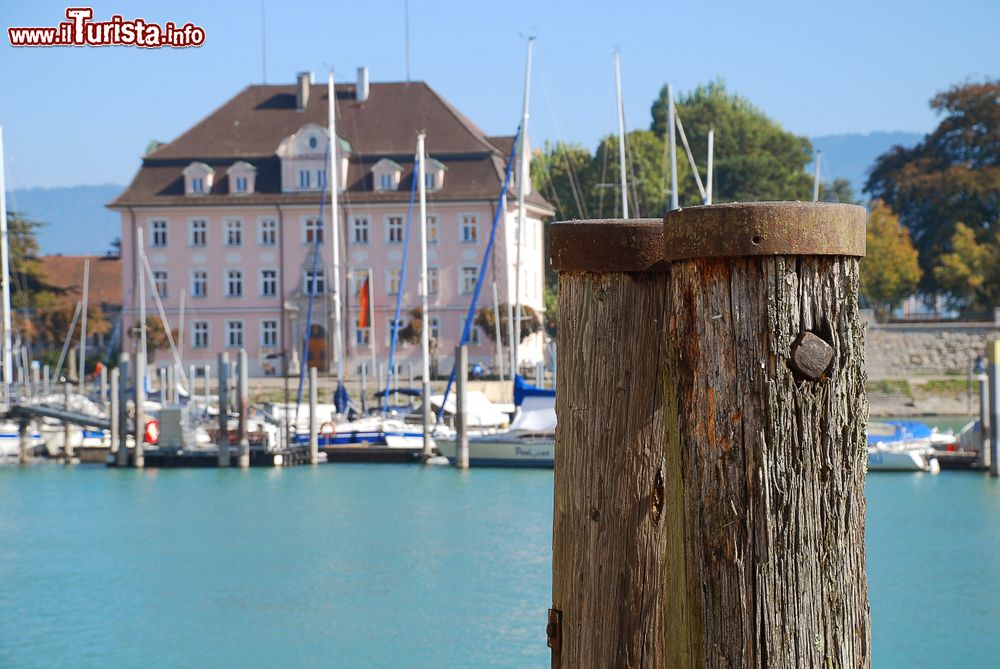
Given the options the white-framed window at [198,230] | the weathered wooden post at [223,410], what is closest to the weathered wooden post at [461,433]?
the weathered wooden post at [223,410]

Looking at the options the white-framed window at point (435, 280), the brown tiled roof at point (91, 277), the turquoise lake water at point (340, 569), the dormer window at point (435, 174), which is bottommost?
the turquoise lake water at point (340, 569)

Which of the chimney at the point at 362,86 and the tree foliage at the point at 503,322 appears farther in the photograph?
the chimney at the point at 362,86

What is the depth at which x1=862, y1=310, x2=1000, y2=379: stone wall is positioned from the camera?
6588 cm

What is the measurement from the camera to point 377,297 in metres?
68.5

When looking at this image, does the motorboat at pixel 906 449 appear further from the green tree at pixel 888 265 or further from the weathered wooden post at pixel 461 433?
the green tree at pixel 888 265

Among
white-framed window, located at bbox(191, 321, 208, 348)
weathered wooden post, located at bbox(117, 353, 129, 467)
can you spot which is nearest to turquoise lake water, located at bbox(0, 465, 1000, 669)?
weathered wooden post, located at bbox(117, 353, 129, 467)

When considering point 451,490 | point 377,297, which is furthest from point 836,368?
point 377,297

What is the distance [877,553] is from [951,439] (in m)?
14.3

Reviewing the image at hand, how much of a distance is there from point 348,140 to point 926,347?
27.1 metres

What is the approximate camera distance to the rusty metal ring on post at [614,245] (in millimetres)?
4195

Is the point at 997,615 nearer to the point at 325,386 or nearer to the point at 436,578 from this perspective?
the point at 436,578

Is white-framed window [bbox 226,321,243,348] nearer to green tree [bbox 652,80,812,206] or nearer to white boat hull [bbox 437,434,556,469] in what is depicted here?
green tree [bbox 652,80,812,206]

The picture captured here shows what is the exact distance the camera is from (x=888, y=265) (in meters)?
69.8

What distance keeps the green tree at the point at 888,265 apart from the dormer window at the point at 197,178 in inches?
1169
